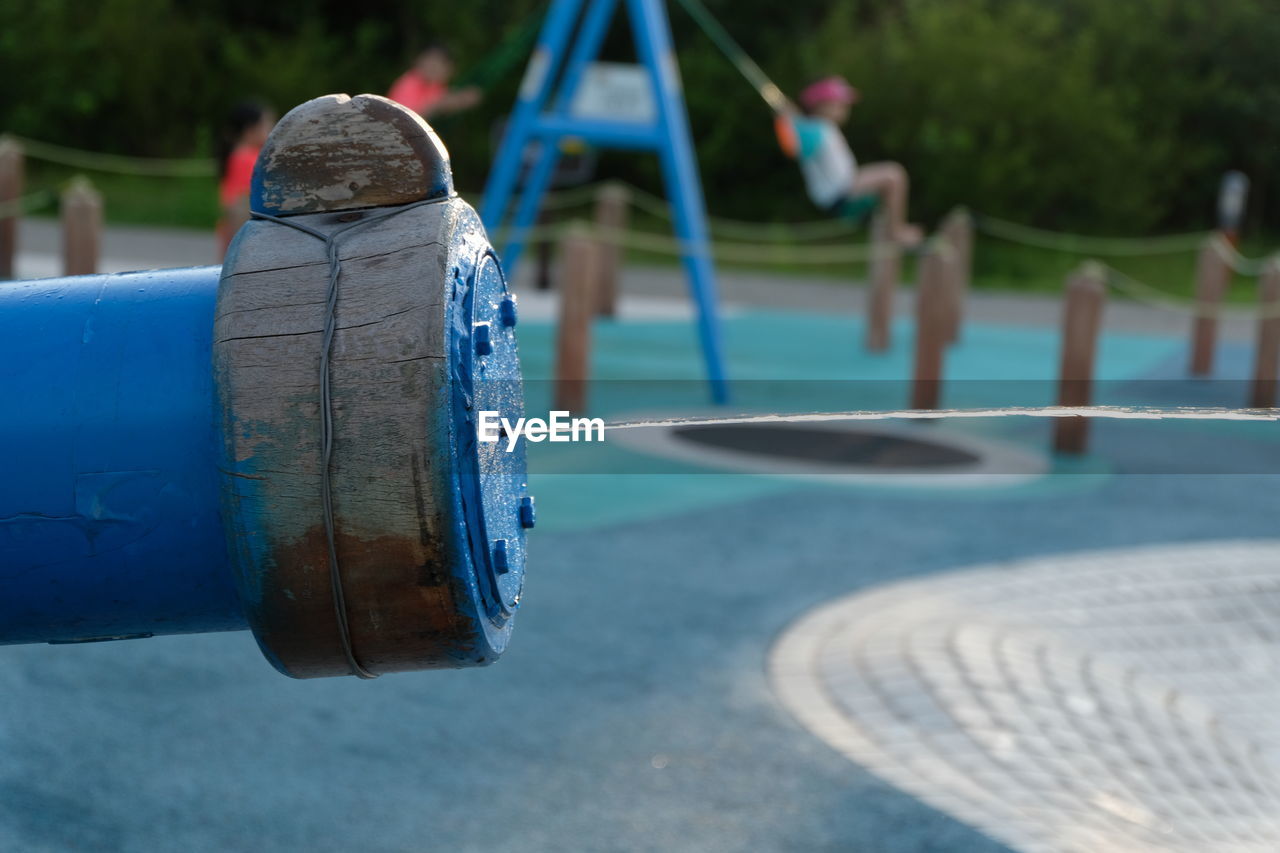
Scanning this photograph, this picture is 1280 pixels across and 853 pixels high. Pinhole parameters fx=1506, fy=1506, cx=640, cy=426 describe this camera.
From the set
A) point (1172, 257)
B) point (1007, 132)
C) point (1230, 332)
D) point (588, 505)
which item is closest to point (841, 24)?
point (1007, 132)

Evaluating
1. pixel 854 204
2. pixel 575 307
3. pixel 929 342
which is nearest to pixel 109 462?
pixel 575 307

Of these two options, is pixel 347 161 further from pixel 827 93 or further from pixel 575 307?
pixel 827 93

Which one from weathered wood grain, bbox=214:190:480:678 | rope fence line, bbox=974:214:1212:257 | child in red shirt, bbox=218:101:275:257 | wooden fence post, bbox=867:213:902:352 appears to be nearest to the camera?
weathered wood grain, bbox=214:190:480:678

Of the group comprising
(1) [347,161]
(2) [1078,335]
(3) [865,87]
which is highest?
(3) [865,87]

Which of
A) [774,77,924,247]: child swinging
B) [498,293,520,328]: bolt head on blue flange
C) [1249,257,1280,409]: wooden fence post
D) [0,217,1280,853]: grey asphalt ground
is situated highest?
[774,77,924,247]: child swinging

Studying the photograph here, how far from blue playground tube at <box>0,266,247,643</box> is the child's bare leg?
840 centimetres

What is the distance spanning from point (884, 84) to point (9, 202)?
1170 centimetres

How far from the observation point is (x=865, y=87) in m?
A: 18.4

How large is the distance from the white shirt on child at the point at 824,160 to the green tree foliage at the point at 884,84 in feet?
26.6

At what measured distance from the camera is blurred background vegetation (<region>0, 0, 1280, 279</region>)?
17.6m

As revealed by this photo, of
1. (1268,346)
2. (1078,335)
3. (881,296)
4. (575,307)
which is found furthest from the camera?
(881,296)

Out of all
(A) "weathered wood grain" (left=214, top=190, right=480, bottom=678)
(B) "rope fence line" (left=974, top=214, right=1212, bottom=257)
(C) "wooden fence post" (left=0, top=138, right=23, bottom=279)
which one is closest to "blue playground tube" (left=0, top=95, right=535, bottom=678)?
(A) "weathered wood grain" (left=214, top=190, right=480, bottom=678)

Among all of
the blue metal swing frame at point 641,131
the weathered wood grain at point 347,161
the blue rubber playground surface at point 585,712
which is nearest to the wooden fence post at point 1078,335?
the blue rubber playground surface at point 585,712

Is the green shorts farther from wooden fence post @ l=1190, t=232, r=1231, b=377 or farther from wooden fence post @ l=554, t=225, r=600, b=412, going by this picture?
wooden fence post @ l=554, t=225, r=600, b=412
